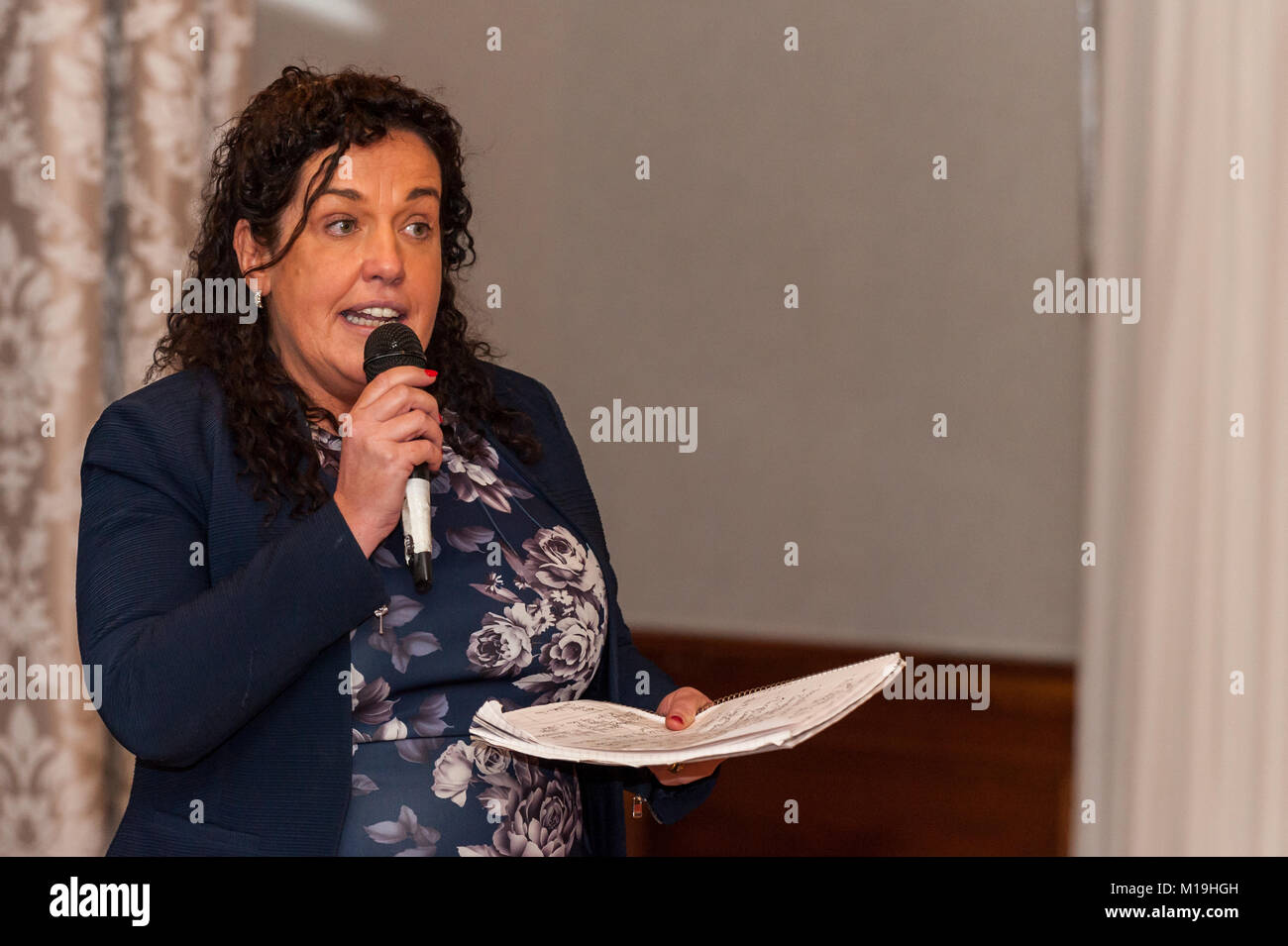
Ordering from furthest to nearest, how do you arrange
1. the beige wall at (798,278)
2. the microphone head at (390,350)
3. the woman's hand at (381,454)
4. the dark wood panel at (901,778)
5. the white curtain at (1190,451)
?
the beige wall at (798,278) → the dark wood panel at (901,778) → the white curtain at (1190,451) → the microphone head at (390,350) → the woman's hand at (381,454)

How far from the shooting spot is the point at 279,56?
3.69 meters

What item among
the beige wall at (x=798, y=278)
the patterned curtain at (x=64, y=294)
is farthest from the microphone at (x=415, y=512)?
the beige wall at (x=798, y=278)

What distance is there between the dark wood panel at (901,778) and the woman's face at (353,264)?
70.9 inches

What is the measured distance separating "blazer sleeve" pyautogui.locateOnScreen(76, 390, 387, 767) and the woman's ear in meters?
0.31

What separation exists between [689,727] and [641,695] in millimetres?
260

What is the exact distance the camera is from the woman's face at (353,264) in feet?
4.48

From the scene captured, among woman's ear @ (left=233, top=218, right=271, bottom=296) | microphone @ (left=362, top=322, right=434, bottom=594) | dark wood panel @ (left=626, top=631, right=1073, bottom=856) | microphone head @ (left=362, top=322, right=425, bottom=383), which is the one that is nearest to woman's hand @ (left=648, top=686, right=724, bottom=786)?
microphone @ (left=362, top=322, right=434, bottom=594)

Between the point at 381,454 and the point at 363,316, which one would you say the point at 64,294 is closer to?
the point at 363,316

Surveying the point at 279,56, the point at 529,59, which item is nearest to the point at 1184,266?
the point at 529,59

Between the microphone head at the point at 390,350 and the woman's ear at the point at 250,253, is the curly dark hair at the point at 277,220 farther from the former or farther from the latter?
the microphone head at the point at 390,350
